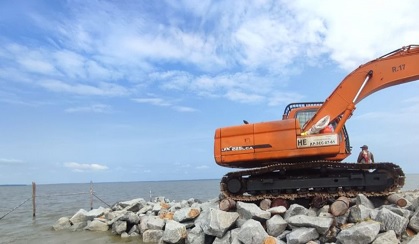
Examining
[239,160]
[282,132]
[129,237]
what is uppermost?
[282,132]

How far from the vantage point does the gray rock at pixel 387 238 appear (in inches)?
268

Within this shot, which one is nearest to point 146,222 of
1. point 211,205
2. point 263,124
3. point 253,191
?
point 211,205

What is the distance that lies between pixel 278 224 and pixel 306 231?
75 cm

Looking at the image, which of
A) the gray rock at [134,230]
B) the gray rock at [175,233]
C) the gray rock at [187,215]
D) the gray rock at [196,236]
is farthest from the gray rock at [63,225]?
the gray rock at [196,236]

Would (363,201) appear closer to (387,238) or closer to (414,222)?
(414,222)

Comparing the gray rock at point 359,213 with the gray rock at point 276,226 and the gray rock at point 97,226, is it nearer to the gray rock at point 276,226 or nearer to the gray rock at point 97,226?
the gray rock at point 276,226

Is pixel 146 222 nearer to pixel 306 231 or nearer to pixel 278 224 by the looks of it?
pixel 278 224

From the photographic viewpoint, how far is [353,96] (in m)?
9.55

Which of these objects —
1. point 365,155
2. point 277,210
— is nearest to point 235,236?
point 277,210

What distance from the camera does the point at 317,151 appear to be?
30.4 ft

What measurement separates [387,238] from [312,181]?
2.81 m

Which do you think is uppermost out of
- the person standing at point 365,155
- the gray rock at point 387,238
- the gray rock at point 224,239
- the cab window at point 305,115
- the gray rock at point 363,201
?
the cab window at point 305,115

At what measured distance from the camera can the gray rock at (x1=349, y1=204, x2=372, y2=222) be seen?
7.80 metres

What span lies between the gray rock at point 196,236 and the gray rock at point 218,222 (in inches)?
10.6
